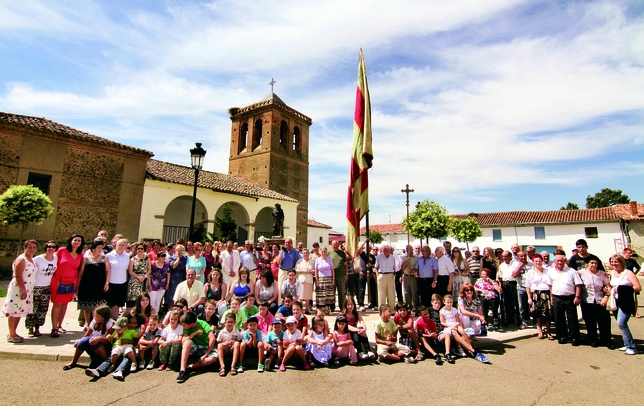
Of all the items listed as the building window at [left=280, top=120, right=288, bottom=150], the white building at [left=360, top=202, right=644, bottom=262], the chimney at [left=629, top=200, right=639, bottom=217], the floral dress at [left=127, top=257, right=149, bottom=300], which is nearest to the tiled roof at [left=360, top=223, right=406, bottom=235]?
the white building at [left=360, top=202, right=644, bottom=262]

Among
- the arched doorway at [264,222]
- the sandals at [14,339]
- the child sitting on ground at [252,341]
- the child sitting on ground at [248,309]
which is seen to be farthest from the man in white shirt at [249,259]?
the arched doorway at [264,222]

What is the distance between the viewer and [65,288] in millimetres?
5812

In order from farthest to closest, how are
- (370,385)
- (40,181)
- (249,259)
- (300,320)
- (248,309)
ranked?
(40,181)
(249,259)
(248,309)
(300,320)
(370,385)

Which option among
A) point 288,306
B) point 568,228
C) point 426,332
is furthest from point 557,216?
point 288,306

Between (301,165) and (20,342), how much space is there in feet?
88.4

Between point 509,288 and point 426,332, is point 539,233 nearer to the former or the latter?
point 509,288

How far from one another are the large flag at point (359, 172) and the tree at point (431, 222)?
25117 mm

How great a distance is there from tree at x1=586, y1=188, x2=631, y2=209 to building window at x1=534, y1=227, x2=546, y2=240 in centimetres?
2057

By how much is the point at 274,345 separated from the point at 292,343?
1.02 ft

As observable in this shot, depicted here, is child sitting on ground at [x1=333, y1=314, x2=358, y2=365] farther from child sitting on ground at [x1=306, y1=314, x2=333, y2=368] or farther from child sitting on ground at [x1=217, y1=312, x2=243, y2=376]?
child sitting on ground at [x1=217, y1=312, x2=243, y2=376]

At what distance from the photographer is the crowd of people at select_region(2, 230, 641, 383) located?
15.9ft

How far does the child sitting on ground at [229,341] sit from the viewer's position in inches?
183

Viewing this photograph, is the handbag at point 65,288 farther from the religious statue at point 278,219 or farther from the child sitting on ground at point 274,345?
the religious statue at point 278,219

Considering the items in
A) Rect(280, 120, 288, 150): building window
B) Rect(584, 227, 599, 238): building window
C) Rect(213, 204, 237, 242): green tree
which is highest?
Rect(280, 120, 288, 150): building window
